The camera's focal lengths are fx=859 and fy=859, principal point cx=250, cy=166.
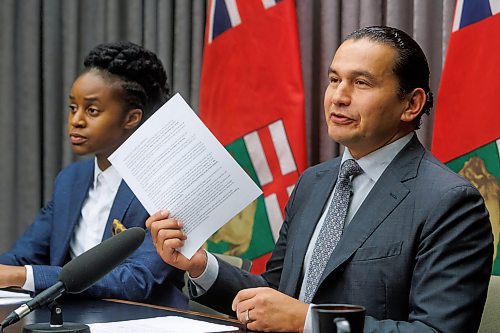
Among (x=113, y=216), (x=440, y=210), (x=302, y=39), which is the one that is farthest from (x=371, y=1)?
(x=440, y=210)

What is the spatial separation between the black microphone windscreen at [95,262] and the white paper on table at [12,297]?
0.73 metres

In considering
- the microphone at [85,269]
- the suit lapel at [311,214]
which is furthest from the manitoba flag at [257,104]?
the microphone at [85,269]

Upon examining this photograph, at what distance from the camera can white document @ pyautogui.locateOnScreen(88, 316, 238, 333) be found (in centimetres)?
177

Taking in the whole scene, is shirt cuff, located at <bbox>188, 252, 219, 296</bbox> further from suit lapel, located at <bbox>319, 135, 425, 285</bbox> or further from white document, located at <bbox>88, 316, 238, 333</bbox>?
suit lapel, located at <bbox>319, 135, 425, 285</bbox>

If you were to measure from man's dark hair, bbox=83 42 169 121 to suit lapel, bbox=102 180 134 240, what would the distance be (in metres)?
0.28

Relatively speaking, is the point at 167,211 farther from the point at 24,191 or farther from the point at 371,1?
the point at 24,191

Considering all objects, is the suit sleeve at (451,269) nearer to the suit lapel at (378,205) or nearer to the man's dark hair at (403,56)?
the suit lapel at (378,205)

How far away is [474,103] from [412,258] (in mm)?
844

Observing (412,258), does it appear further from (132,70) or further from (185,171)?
(132,70)

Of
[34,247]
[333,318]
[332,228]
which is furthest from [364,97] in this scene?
[34,247]

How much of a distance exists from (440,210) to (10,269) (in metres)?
1.25

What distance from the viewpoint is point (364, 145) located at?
2043mm

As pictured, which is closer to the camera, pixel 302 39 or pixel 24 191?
pixel 302 39

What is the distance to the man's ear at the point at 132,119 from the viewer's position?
281 cm
